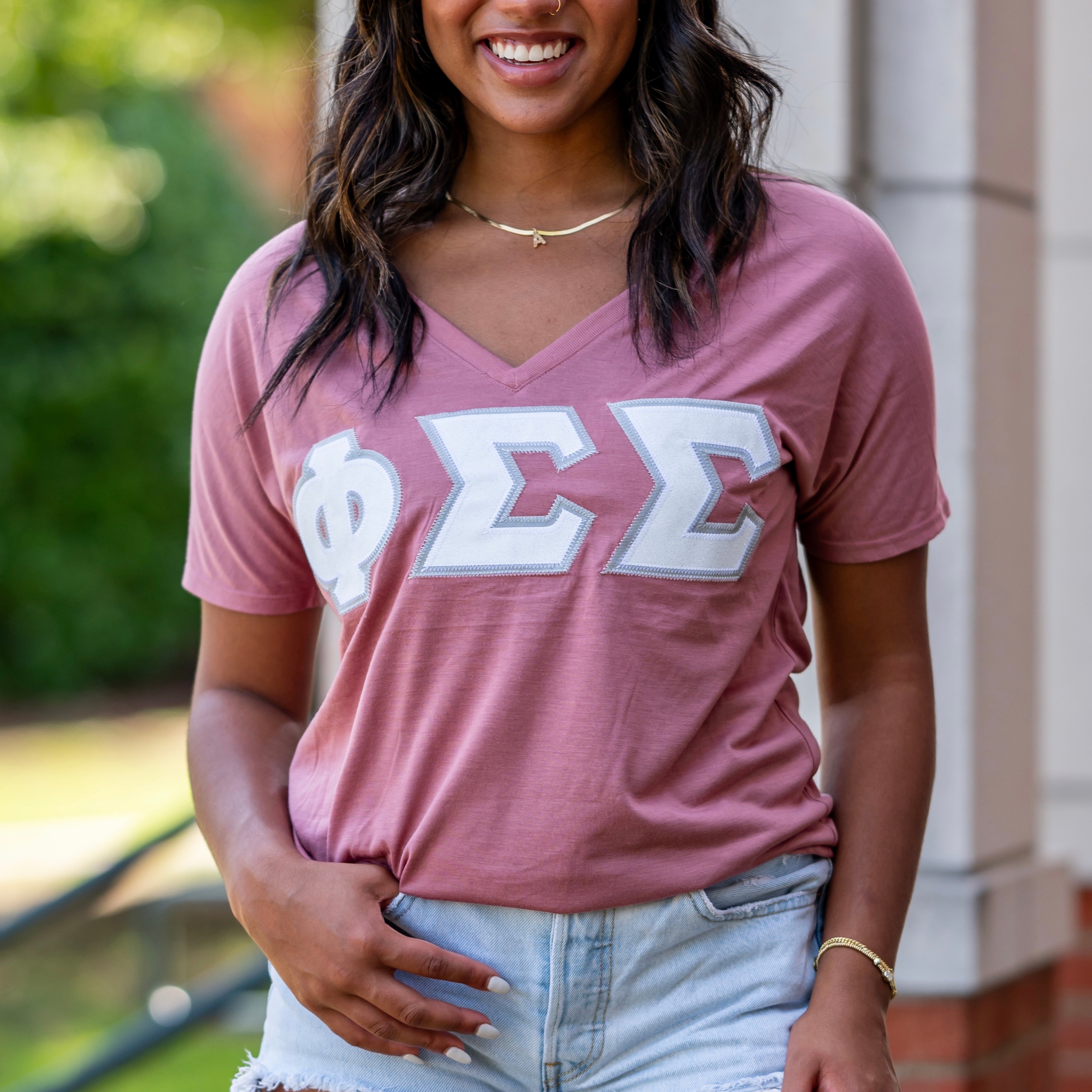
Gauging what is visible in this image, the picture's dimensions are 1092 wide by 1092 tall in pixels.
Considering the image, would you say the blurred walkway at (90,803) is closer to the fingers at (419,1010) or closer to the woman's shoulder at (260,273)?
the woman's shoulder at (260,273)

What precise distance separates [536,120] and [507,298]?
20cm

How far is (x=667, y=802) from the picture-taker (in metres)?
1.51

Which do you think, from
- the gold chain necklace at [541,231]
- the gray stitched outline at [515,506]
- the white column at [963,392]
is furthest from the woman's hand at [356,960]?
the white column at [963,392]

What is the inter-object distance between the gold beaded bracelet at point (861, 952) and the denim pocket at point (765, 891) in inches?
1.8

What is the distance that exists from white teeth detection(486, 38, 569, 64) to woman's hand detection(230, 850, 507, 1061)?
871 mm

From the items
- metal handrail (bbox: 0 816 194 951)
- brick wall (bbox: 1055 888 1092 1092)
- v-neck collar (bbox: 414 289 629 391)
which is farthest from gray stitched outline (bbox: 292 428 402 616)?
brick wall (bbox: 1055 888 1092 1092)

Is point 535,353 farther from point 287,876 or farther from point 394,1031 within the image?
point 394,1031

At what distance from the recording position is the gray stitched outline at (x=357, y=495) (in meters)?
1.56

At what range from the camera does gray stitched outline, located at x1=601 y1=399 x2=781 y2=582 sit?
1.50m

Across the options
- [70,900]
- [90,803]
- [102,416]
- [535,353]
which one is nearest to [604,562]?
[535,353]

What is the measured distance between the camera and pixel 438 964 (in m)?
1.50

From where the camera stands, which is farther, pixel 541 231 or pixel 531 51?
pixel 541 231

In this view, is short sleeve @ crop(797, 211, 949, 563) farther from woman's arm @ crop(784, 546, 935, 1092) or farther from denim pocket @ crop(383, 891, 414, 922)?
denim pocket @ crop(383, 891, 414, 922)

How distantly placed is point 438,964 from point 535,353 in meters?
0.63
